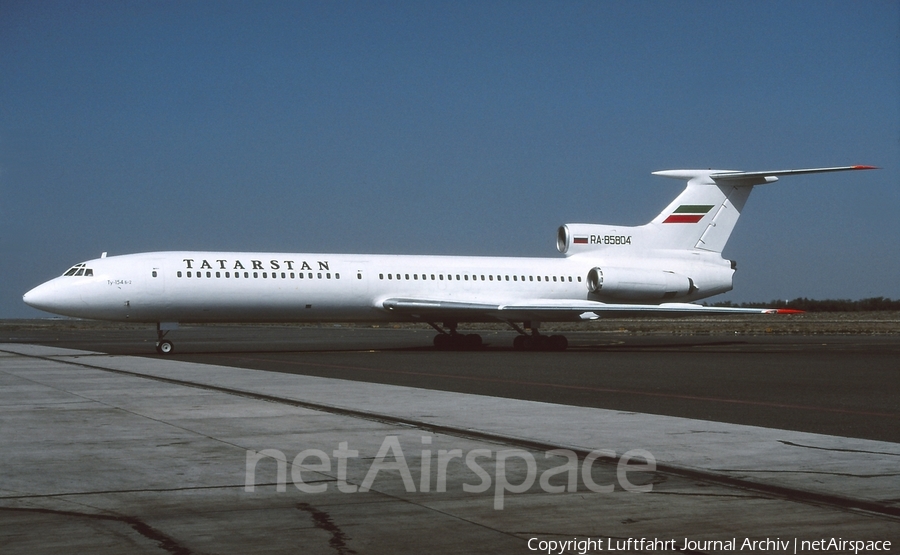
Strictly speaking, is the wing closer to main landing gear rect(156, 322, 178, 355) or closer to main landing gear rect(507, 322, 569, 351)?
main landing gear rect(507, 322, 569, 351)

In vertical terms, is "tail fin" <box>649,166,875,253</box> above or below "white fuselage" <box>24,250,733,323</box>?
above

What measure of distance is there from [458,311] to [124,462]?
22502 millimetres

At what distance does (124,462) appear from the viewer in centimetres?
798

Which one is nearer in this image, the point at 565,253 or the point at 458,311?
the point at 458,311

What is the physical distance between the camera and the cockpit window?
1086 inches

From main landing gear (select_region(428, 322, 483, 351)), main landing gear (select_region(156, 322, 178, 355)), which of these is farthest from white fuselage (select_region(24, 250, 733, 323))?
main landing gear (select_region(428, 322, 483, 351))

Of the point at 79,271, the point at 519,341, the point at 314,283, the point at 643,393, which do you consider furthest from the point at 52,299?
the point at 643,393

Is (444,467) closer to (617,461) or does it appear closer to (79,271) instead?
(617,461)

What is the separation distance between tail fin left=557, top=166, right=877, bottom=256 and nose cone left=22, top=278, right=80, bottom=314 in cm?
1676

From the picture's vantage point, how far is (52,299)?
27141 mm

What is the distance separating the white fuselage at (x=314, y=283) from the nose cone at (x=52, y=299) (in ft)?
0.09

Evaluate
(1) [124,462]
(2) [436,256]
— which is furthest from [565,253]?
(1) [124,462]

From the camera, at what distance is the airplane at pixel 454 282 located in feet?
90.8

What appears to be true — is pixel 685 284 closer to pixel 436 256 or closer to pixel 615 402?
pixel 436 256
